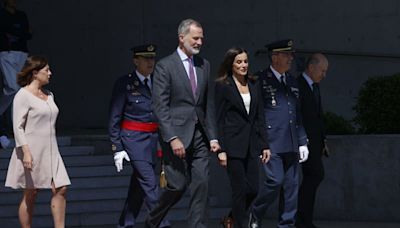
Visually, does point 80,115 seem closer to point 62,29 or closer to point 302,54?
point 62,29

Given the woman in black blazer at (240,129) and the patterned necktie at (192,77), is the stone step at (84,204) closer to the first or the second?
the woman in black blazer at (240,129)

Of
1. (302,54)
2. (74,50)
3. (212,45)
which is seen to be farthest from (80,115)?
(302,54)

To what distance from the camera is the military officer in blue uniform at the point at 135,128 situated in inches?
411

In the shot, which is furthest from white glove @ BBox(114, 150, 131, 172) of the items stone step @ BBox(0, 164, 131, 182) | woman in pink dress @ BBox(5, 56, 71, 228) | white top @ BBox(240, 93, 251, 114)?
stone step @ BBox(0, 164, 131, 182)

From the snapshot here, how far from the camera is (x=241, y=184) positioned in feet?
32.1

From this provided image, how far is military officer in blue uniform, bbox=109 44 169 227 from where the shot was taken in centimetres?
1044

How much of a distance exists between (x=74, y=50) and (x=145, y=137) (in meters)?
5.72

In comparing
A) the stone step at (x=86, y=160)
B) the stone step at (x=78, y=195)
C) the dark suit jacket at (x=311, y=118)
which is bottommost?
the stone step at (x=78, y=195)

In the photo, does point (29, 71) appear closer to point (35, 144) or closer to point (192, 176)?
point (35, 144)

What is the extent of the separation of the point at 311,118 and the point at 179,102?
2.10 meters

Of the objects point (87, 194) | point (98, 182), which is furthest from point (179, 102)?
point (98, 182)

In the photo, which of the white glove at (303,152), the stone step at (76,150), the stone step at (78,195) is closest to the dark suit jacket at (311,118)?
the white glove at (303,152)

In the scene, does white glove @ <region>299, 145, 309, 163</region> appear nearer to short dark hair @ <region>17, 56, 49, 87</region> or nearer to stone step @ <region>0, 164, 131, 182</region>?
short dark hair @ <region>17, 56, 49, 87</region>

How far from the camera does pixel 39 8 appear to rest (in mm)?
16047
